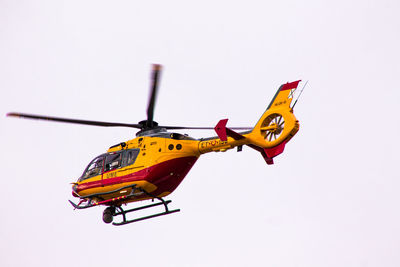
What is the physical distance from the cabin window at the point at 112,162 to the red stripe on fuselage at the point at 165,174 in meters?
0.66

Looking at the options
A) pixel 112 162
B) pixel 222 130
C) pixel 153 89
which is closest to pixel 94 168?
pixel 112 162

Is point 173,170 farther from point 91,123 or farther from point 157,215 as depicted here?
point 91,123

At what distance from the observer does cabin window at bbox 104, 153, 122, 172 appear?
25.1 meters

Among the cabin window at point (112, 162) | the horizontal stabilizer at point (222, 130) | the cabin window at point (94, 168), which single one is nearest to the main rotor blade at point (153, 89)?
the cabin window at point (112, 162)

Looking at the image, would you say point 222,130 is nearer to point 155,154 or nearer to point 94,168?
point 155,154

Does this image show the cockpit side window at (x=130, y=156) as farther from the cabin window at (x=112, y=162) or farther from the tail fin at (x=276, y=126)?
the tail fin at (x=276, y=126)

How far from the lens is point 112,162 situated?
83.0 ft

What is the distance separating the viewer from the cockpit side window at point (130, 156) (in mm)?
24594

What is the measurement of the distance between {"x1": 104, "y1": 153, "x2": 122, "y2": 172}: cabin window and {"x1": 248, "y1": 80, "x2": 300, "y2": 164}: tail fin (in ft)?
20.3

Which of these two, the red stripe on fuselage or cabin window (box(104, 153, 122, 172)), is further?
cabin window (box(104, 153, 122, 172))

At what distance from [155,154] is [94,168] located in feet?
10.9

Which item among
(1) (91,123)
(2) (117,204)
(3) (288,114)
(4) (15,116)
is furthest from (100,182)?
(3) (288,114)

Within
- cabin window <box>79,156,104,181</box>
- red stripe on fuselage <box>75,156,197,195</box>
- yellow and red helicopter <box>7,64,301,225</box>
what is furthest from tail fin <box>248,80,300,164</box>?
cabin window <box>79,156,104,181</box>

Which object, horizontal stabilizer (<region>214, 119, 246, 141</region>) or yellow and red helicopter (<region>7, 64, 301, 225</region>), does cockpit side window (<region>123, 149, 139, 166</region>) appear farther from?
horizontal stabilizer (<region>214, 119, 246, 141</region>)
